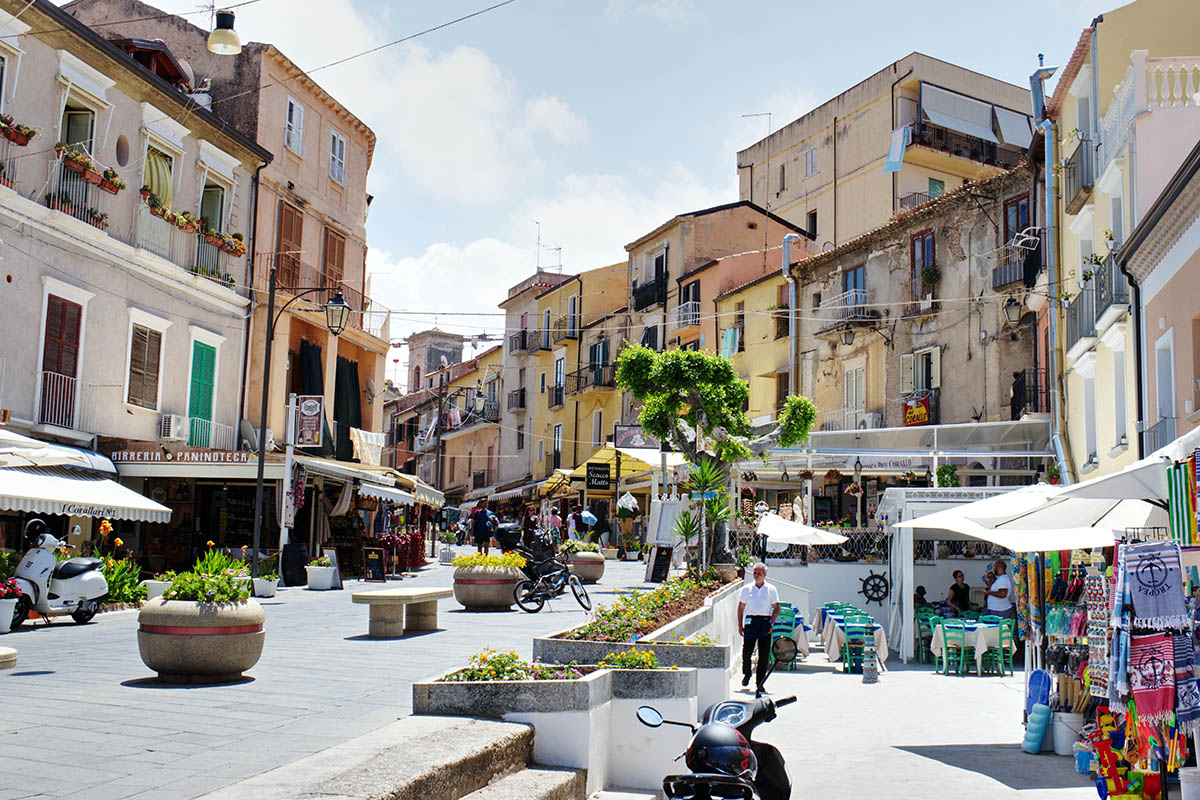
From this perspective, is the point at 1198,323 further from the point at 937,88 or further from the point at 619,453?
the point at 937,88

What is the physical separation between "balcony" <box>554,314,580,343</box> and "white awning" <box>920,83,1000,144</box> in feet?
67.2

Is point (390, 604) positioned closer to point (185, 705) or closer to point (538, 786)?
point (185, 705)

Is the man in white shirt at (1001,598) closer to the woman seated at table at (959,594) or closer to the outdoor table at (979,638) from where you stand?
the woman seated at table at (959,594)

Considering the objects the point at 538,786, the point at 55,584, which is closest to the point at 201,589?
the point at 538,786

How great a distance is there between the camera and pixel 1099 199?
21.4 meters

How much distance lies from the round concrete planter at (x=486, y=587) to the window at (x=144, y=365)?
29.5ft

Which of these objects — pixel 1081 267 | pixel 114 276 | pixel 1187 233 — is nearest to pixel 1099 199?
pixel 1081 267

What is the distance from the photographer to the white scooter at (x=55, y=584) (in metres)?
14.3

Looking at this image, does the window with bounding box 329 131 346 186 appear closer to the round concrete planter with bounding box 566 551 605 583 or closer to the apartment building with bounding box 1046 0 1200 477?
the round concrete planter with bounding box 566 551 605 583

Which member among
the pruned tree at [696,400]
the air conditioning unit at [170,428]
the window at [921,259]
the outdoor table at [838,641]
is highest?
the window at [921,259]

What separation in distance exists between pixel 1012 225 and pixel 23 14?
22495mm

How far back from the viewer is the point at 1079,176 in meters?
22.2

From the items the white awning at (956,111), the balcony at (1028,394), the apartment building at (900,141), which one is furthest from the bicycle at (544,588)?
the white awning at (956,111)

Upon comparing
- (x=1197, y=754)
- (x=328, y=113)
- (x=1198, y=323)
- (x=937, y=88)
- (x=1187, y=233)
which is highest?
(x=937, y=88)
